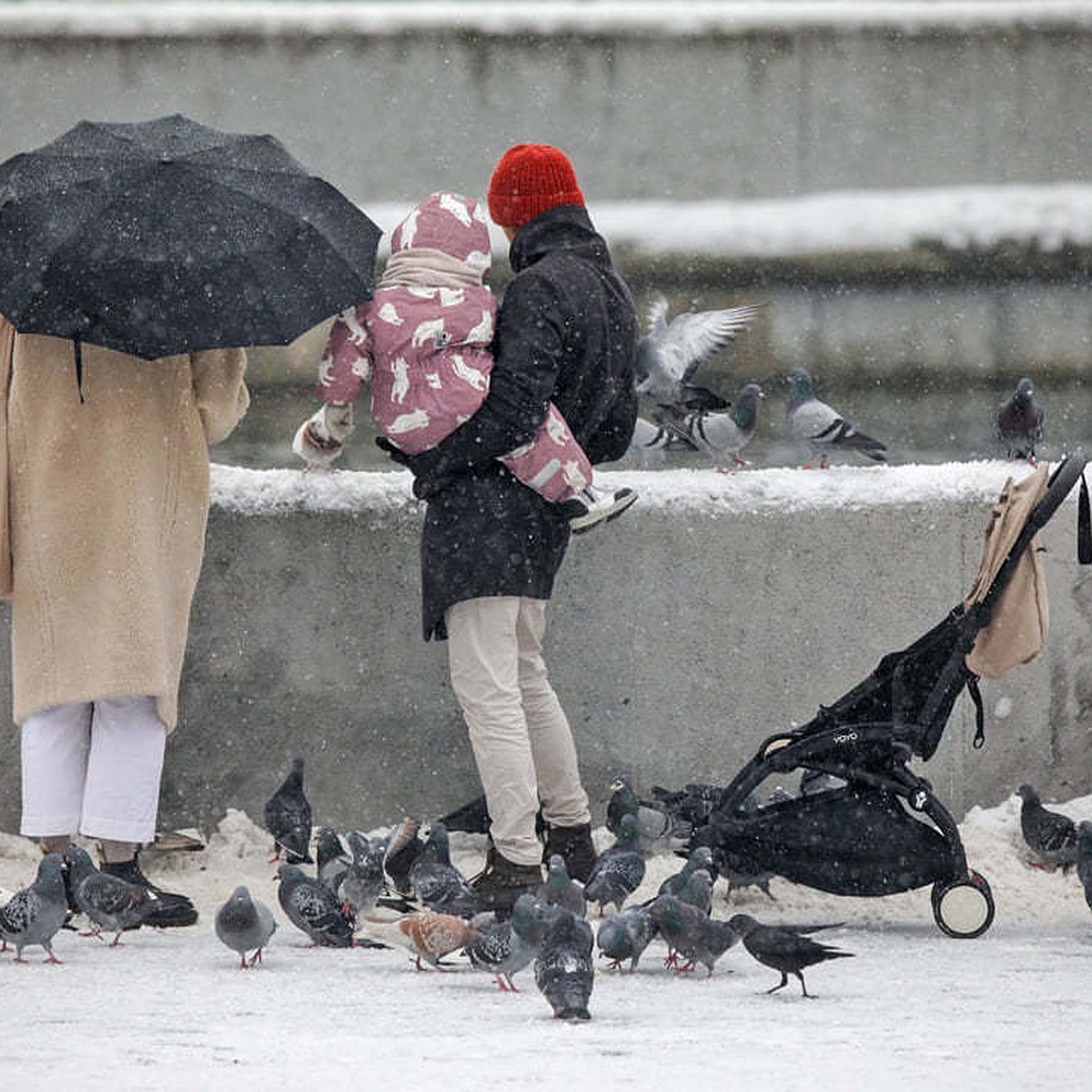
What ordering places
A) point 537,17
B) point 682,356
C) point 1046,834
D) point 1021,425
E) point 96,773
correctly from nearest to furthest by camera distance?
point 96,773 → point 1046,834 → point 1021,425 → point 682,356 → point 537,17

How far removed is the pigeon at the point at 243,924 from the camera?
17.2 ft

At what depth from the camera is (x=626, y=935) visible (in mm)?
5215

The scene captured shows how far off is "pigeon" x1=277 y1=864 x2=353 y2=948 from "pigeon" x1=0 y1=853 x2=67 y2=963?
→ 0.58m

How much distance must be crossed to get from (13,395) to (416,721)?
1753 mm

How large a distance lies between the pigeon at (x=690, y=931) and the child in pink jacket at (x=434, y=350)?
1241mm

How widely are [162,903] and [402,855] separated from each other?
0.75 meters

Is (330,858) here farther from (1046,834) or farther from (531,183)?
(1046,834)

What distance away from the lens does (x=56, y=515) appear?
5.74 meters

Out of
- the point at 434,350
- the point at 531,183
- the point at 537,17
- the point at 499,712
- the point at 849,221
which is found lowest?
the point at 499,712

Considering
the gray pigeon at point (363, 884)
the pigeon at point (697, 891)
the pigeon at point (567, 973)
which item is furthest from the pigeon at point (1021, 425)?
the pigeon at point (567, 973)

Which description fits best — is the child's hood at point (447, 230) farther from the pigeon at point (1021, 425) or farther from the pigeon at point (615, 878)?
the pigeon at point (1021, 425)

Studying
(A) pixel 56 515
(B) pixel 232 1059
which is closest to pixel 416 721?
(A) pixel 56 515

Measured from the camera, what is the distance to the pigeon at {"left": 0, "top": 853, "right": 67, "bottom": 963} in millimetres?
5297

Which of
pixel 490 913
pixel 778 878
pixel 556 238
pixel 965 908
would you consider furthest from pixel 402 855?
pixel 556 238
